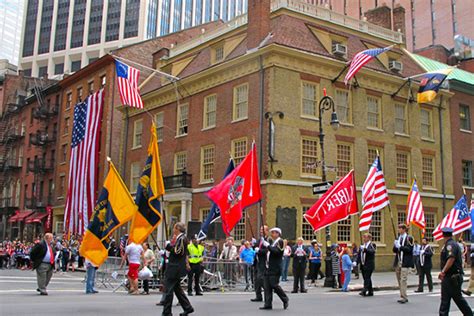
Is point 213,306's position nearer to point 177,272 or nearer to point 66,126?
point 177,272

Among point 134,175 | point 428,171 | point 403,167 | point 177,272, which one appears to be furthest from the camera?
point 134,175

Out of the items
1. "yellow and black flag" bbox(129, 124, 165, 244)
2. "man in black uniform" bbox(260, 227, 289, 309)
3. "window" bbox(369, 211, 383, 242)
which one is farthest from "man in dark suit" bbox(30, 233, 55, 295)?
"window" bbox(369, 211, 383, 242)

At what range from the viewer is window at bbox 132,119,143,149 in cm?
3692

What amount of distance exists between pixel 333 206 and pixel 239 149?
11.8 m

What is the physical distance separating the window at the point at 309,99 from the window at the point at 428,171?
338 inches

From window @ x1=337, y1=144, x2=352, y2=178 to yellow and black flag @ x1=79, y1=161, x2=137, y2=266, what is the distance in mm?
15895

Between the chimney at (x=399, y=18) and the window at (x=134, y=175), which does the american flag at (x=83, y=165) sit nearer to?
the window at (x=134, y=175)

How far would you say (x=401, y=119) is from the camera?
104 feet

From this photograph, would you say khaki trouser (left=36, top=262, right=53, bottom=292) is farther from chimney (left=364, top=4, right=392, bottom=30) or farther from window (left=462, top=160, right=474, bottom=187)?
chimney (left=364, top=4, right=392, bottom=30)

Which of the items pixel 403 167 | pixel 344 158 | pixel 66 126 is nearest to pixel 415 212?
pixel 344 158

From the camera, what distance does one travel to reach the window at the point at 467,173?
34688 millimetres

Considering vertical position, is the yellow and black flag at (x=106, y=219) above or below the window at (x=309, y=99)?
below

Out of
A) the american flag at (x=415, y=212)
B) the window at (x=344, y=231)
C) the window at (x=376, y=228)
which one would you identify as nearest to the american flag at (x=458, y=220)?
the american flag at (x=415, y=212)

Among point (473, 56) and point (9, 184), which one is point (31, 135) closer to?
point (9, 184)
